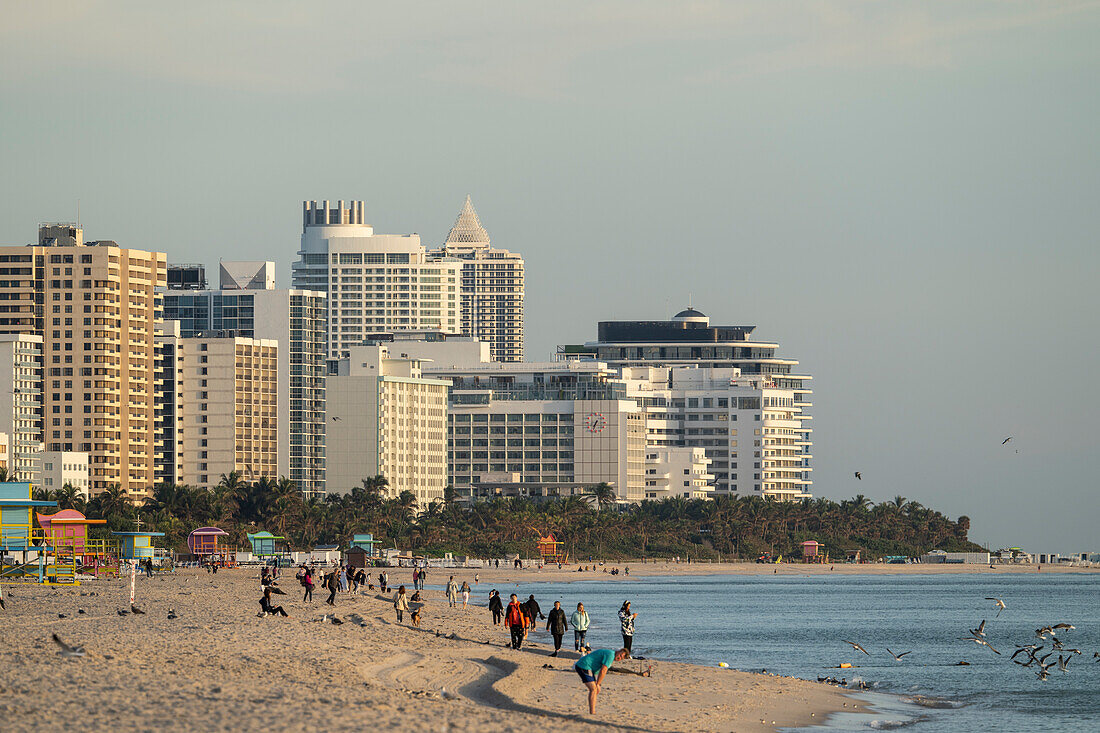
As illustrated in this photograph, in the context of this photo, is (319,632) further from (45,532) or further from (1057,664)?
(45,532)

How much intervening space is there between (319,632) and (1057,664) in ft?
105

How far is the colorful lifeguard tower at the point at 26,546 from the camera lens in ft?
267

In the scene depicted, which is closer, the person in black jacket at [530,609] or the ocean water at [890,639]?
the ocean water at [890,639]

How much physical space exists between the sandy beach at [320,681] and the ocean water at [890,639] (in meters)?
4.37

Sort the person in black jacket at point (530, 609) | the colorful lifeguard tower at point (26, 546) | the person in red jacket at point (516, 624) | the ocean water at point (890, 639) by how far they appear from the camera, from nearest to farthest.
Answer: the ocean water at point (890, 639) → the person in red jacket at point (516, 624) → the person in black jacket at point (530, 609) → the colorful lifeguard tower at point (26, 546)

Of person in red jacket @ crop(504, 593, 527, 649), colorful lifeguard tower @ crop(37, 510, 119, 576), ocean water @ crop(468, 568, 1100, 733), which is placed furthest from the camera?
colorful lifeguard tower @ crop(37, 510, 119, 576)

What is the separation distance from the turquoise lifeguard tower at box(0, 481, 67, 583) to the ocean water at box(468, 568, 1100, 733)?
2702 cm

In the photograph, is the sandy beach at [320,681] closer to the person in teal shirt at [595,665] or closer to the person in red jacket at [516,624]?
the person in red jacket at [516,624]

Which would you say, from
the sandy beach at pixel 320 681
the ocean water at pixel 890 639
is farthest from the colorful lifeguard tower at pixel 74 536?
the ocean water at pixel 890 639

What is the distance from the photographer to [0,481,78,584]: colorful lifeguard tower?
267 feet

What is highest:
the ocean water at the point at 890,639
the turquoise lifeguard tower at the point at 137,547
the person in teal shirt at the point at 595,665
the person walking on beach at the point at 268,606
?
the person in teal shirt at the point at 595,665

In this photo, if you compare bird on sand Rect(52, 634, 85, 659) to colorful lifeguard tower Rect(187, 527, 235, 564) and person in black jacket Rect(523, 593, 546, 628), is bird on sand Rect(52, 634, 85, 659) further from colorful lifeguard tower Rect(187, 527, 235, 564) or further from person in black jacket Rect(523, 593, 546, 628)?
colorful lifeguard tower Rect(187, 527, 235, 564)

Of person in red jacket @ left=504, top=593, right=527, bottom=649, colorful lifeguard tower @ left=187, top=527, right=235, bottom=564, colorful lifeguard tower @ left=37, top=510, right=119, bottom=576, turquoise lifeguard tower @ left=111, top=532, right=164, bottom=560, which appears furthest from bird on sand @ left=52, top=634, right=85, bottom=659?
colorful lifeguard tower @ left=187, top=527, right=235, bottom=564

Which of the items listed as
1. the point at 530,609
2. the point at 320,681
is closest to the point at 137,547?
the point at 530,609
